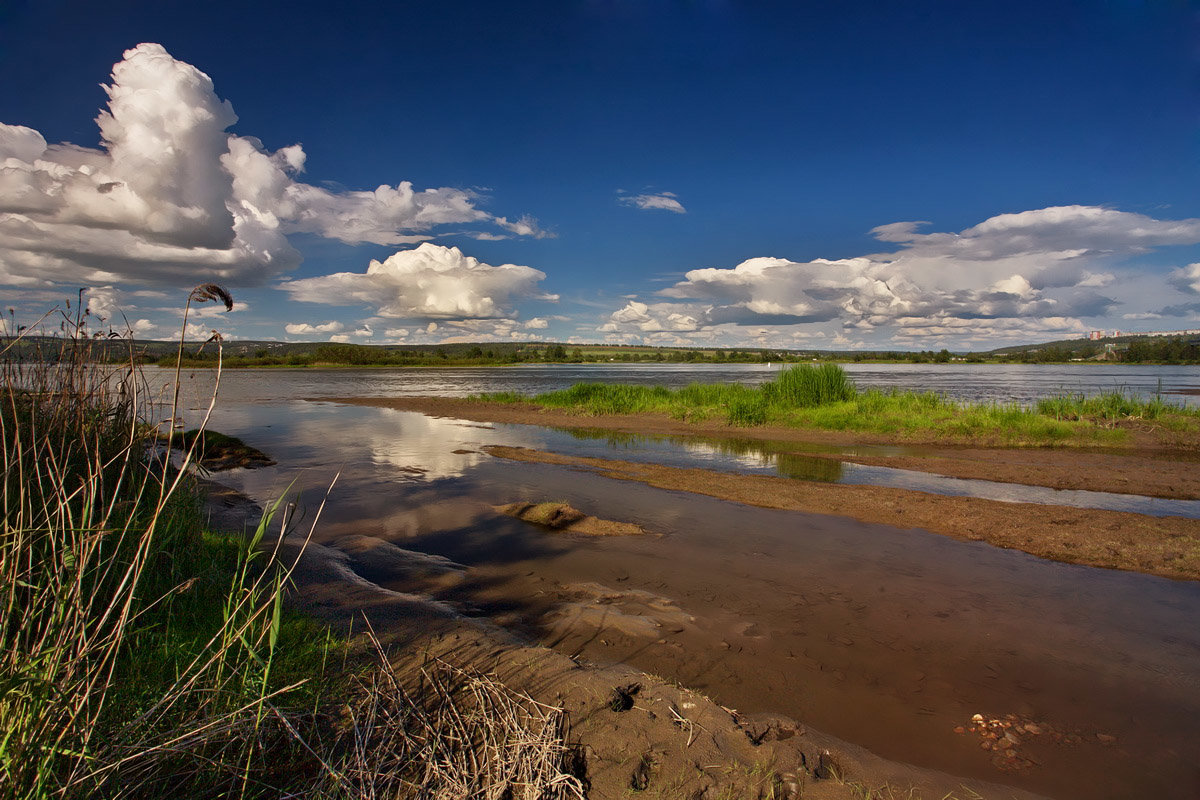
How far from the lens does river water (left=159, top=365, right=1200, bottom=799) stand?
420 centimetres

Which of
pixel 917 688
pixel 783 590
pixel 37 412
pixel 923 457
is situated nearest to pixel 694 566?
pixel 783 590

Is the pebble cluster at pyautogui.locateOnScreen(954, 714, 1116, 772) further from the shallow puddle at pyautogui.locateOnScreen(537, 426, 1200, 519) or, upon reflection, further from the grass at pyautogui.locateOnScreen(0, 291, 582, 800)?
the shallow puddle at pyautogui.locateOnScreen(537, 426, 1200, 519)

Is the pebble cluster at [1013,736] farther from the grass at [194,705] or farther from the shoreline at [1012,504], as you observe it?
the shoreline at [1012,504]

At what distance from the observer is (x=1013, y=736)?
13.7ft

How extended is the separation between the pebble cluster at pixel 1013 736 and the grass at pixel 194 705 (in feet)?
10.1

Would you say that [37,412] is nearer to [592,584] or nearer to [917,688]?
[592,584]

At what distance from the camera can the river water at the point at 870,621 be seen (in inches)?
165

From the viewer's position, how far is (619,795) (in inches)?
118

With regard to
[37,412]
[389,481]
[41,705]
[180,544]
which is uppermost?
[37,412]

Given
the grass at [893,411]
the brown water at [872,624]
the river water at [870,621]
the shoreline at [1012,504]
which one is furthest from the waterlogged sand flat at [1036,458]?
the brown water at [872,624]

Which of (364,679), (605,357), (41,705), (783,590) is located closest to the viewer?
(41,705)

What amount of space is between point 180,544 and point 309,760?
3622 mm

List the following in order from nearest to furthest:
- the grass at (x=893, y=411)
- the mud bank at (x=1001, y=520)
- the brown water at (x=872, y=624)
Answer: the brown water at (x=872, y=624), the mud bank at (x=1001, y=520), the grass at (x=893, y=411)

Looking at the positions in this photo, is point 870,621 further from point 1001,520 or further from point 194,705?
point 194,705
